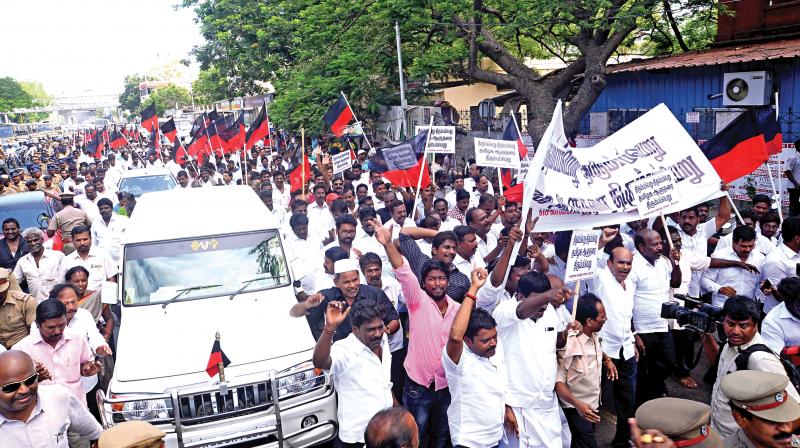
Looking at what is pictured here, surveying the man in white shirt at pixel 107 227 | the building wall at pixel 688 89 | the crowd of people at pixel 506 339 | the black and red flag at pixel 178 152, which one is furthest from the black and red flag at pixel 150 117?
the crowd of people at pixel 506 339

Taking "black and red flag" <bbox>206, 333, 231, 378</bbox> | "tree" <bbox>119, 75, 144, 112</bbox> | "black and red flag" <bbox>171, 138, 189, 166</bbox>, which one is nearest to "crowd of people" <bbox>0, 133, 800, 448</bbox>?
"black and red flag" <bbox>206, 333, 231, 378</bbox>

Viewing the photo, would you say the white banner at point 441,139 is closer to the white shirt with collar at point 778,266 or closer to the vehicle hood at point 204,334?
the vehicle hood at point 204,334

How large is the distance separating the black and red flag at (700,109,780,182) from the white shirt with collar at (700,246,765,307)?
0.98m

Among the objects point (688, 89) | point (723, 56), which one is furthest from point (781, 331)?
point (688, 89)

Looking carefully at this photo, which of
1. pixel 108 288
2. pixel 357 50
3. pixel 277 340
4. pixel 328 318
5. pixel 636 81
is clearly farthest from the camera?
pixel 357 50

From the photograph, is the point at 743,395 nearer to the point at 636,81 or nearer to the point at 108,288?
the point at 108,288

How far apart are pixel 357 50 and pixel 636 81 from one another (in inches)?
314

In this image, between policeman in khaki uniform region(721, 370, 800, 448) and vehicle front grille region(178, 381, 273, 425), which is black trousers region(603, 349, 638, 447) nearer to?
policeman in khaki uniform region(721, 370, 800, 448)

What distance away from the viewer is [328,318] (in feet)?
14.0

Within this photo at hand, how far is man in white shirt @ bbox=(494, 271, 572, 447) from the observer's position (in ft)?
15.3

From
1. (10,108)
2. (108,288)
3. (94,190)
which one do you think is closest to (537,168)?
(108,288)

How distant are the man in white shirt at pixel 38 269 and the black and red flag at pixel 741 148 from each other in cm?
708

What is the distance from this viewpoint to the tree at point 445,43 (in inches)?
594

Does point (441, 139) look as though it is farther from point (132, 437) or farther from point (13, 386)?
point (132, 437)
